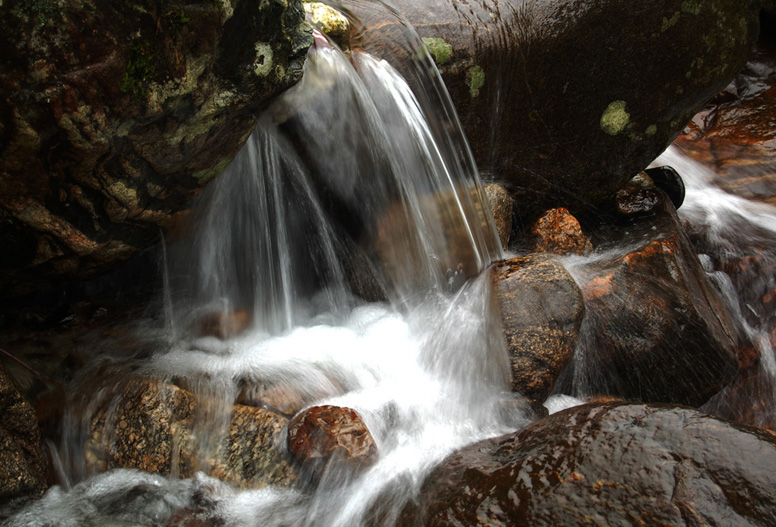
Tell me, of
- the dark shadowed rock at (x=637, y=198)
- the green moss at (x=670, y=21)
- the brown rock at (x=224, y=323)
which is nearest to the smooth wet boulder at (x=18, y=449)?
the brown rock at (x=224, y=323)

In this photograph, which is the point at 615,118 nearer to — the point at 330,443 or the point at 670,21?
the point at 670,21

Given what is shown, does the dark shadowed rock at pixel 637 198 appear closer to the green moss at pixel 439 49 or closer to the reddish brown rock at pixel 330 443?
the green moss at pixel 439 49

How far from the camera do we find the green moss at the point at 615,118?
18.4ft

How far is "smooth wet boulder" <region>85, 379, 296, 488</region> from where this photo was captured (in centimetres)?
312

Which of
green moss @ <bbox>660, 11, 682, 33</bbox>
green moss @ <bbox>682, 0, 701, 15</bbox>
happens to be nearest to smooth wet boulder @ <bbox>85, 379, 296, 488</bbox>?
green moss @ <bbox>660, 11, 682, 33</bbox>

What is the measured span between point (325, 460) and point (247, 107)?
2.25 m

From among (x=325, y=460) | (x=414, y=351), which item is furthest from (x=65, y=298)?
(x=414, y=351)

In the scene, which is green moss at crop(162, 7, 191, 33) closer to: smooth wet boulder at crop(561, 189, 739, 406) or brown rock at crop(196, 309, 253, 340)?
brown rock at crop(196, 309, 253, 340)

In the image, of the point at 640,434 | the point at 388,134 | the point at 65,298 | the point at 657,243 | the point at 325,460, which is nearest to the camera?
the point at 640,434

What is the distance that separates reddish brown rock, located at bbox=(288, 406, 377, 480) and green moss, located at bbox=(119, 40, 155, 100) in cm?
212

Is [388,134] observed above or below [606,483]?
above

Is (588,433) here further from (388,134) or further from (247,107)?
(388,134)

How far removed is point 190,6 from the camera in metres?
2.55

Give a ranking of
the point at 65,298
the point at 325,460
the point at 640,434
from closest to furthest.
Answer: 1. the point at 640,434
2. the point at 325,460
3. the point at 65,298
